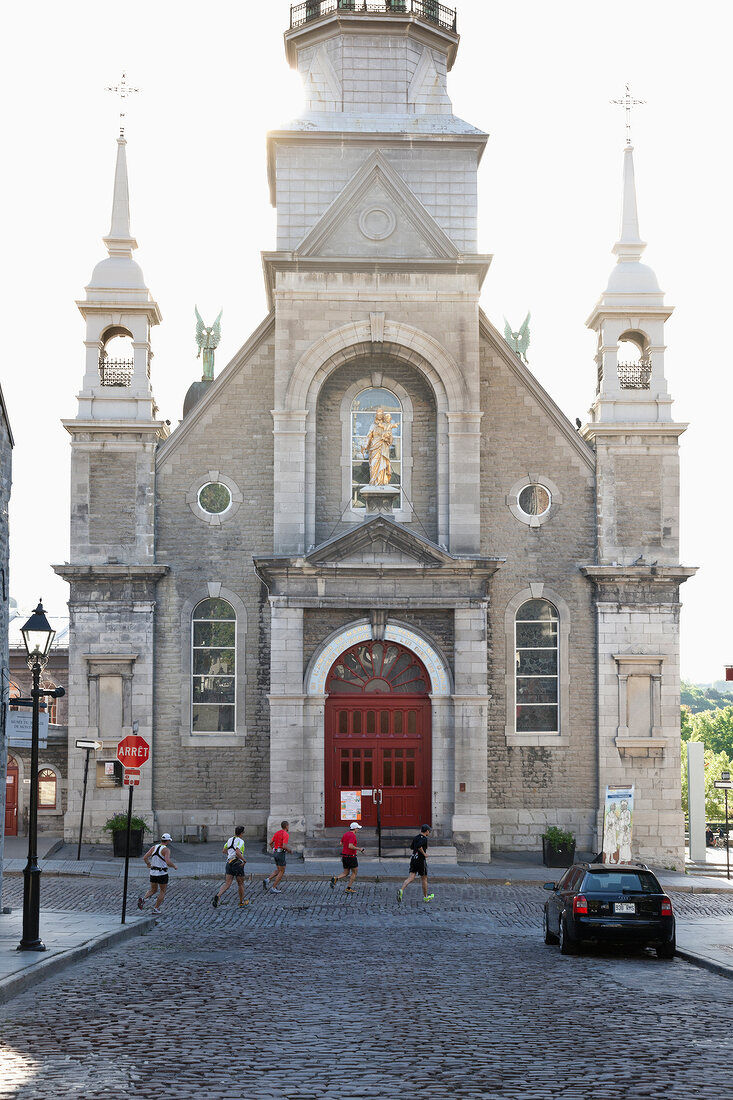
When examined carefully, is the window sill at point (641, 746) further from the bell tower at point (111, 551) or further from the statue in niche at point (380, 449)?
the bell tower at point (111, 551)

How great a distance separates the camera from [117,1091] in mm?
9211

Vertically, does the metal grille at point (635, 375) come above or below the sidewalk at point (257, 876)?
above

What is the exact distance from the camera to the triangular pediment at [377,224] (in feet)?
106

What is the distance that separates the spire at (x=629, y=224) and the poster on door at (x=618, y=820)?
1427 centimetres

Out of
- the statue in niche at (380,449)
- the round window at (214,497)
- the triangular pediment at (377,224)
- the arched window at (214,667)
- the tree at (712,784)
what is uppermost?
the triangular pediment at (377,224)

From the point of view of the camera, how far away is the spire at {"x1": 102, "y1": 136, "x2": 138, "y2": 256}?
112ft

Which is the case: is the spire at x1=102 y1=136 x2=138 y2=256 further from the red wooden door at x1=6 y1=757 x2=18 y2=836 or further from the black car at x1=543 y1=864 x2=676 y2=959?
the black car at x1=543 y1=864 x2=676 y2=959

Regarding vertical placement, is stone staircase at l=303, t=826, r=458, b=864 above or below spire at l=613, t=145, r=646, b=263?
below

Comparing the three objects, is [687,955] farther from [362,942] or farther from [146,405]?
[146,405]

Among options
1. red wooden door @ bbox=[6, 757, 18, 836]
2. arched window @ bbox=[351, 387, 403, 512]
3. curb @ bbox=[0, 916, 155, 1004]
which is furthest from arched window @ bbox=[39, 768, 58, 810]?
curb @ bbox=[0, 916, 155, 1004]

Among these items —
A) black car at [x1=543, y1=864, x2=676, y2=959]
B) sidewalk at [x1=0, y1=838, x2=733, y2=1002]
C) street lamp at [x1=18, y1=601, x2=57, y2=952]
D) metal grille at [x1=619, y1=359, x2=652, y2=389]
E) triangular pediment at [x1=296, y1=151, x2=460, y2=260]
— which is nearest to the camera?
street lamp at [x1=18, y1=601, x2=57, y2=952]

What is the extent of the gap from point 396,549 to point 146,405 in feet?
24.7

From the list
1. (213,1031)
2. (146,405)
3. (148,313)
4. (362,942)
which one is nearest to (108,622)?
(146,405)

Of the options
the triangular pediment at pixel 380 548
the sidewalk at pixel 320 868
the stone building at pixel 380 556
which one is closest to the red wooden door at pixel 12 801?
the sidewalk at pixel 320 868
